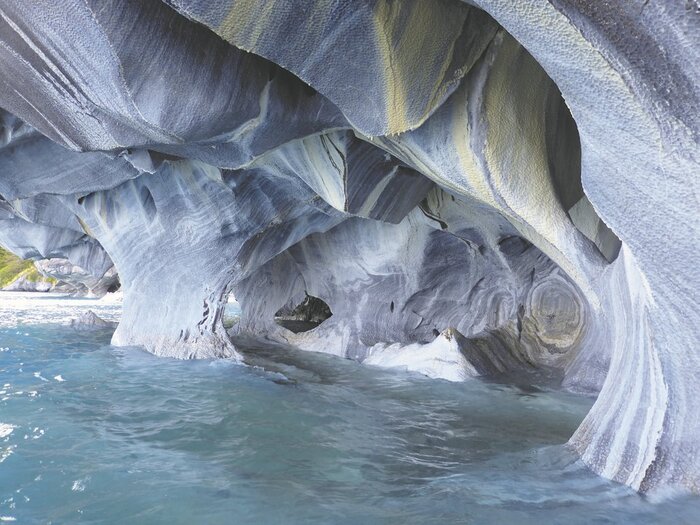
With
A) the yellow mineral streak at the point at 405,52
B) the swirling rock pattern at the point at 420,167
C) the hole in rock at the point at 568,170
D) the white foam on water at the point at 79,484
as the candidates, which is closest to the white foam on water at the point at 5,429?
the white foam on water at the point at 79,484

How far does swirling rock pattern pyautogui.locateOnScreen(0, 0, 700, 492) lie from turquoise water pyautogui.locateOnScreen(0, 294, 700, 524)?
51 cm

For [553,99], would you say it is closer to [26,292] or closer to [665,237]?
[665,237]

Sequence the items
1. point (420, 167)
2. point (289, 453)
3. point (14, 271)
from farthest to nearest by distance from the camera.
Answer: point (14, 271) < point (420, 167) < point (289, 453)

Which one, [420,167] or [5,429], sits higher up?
[420,167]

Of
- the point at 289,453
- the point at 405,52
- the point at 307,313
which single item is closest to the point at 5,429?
the point at 289,453

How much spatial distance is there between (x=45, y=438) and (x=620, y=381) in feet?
13.4

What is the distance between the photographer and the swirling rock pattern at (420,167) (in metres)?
2.21

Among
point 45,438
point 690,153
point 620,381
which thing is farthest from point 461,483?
point 45,438

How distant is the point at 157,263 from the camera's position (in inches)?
351

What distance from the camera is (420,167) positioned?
499 centimetres

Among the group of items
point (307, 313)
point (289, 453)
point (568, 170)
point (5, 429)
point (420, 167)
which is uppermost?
point (568, 170)

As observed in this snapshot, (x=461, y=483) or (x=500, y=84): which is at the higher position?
(x=500, y=84)

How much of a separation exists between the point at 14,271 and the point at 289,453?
47425mm

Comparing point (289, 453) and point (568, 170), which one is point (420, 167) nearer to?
point (568, 170)
